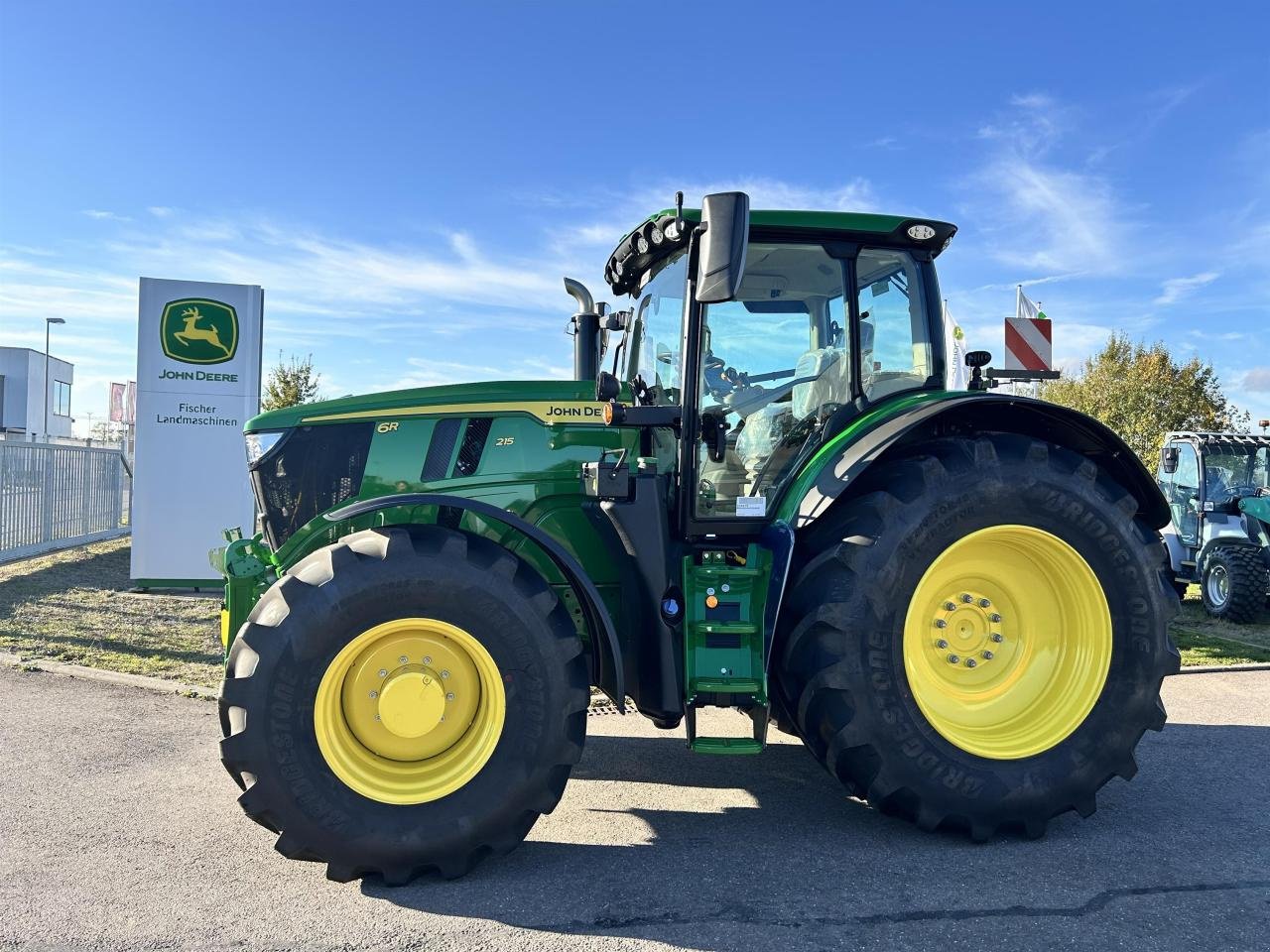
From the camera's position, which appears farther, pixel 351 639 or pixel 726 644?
pixel 726 644

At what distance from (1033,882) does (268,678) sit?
9.08 feet

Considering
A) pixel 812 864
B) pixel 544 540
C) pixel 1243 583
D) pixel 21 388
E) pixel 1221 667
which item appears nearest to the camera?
pixel 812 864

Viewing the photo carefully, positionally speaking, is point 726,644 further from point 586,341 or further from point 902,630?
point 586,341

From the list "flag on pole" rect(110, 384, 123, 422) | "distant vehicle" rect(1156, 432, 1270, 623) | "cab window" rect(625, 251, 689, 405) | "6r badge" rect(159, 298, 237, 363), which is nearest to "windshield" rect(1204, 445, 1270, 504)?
"distant vehicle" rect(1156, 432, 1270, 623)

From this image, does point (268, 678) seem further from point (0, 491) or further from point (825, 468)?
point (0, 491)

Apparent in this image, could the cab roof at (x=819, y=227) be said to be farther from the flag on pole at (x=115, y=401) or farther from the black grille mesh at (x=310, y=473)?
the flag on pole at (x=115, y=401)

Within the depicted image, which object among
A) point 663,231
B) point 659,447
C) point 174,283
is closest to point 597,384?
point 659,447

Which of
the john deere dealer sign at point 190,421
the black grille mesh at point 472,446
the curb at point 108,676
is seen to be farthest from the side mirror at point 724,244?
the john deere dealer sign at point 190,421

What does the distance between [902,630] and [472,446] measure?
1.93m

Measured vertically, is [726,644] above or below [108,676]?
above

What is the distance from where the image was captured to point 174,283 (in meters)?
10.3

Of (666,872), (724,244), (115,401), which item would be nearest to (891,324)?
(724,244)

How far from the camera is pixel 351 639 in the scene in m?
3.27

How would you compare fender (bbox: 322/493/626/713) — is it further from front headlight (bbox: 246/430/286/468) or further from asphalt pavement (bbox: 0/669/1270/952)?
asphalt pavement (bbox: 0/669/1270/952)
